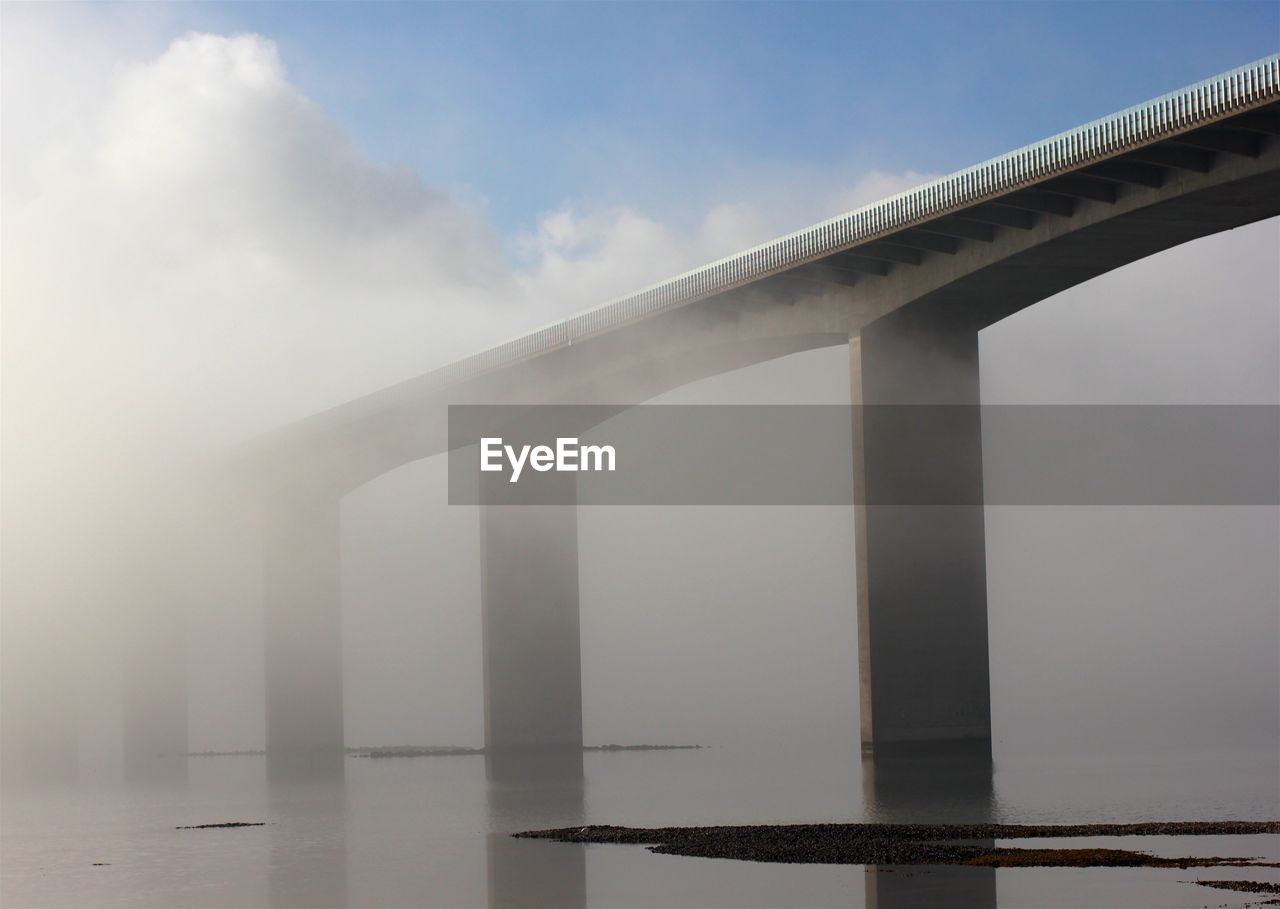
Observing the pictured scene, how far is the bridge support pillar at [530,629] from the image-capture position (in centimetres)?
6106

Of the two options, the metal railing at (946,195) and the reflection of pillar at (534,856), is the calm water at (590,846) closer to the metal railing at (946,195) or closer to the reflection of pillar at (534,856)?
the reflection of pillar at (534,856)

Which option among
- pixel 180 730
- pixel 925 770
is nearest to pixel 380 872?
pixel 925 770

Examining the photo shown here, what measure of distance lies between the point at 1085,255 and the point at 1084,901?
25.8 meters

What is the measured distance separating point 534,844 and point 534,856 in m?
1.79

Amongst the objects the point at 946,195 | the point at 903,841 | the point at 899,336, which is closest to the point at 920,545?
the point at 899,336

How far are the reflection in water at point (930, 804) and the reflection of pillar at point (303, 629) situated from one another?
38786mm

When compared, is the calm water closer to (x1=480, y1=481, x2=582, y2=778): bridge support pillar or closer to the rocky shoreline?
the rocky shoreline

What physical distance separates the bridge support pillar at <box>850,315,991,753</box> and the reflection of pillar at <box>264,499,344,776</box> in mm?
37252

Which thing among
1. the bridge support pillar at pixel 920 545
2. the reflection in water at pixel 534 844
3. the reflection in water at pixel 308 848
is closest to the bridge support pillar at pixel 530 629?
the reflection in water at pixel 534 844

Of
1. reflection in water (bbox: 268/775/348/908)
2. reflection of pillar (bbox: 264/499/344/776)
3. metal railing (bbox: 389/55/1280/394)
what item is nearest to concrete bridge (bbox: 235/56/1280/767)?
metal railing (bbox: 389/55/1280/394)

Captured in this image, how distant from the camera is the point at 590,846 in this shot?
22.7 m

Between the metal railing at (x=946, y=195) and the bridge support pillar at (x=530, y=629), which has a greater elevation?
the metal railing at (x=946, y=195)

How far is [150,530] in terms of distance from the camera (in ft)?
242

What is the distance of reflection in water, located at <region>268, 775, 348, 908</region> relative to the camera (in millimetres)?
18469
